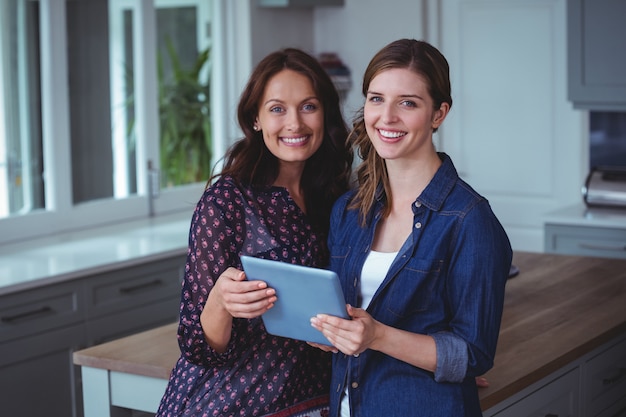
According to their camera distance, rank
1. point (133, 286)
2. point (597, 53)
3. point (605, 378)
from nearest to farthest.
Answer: point (605, 378), point (133, 286), point (597, 53)

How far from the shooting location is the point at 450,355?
1865 mm

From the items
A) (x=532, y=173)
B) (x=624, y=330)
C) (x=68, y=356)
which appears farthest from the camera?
(x=532, y=173)

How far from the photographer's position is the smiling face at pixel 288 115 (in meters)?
2.18

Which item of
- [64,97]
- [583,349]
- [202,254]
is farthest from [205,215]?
[64,97]

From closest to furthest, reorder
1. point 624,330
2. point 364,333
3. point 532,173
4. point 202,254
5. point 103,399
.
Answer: point 364,333 < point 202,254 < point 103,399 < point 624,330 < point 532,173

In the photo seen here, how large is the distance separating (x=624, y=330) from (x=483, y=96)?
100 inches

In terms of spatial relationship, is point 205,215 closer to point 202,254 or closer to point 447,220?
point 202,254

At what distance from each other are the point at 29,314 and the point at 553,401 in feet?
6.09

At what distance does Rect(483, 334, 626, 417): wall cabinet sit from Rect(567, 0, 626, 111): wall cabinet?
6.52 feet

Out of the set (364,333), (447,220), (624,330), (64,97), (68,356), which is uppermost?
(64,97)

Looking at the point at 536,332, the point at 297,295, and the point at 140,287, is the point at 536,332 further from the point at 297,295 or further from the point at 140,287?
the point at 140,287

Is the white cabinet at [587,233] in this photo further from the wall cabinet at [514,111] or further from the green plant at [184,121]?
the green plant at [184,121]

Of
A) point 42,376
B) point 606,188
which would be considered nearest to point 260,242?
point 42,376

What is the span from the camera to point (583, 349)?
2.57 meters
